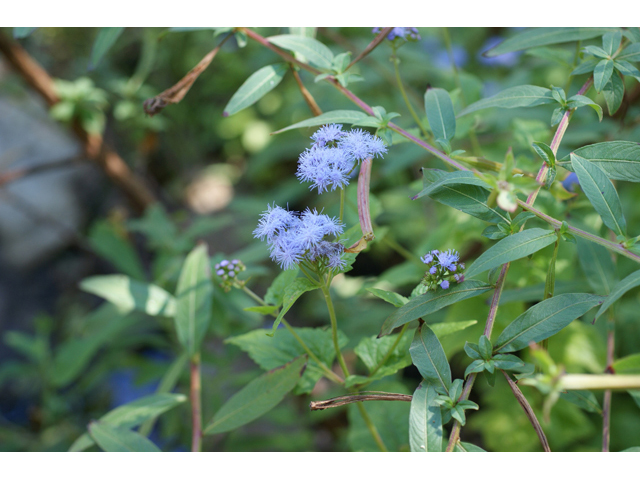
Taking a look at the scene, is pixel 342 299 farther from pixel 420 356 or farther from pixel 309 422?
pixel 420 356

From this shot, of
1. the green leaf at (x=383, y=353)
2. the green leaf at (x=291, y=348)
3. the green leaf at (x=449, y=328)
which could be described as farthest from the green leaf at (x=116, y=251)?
the green leaf at (x=449, y=328)

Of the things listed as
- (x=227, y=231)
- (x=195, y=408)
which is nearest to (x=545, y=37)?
(x=195, y=408)

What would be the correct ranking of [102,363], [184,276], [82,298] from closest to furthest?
[184,276], [102,363], [82,298]

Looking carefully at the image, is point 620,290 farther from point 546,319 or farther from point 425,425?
point 425,425

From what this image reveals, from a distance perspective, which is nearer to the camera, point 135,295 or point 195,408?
point 195,408

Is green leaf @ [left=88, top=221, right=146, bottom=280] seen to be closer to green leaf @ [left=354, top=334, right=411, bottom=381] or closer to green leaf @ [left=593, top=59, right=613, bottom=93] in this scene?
green leaf @ [left=354, top=334, right=411, bottom=381]

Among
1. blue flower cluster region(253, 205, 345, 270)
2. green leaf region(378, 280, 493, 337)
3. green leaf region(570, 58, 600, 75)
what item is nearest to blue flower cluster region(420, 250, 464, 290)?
green leaf region(378, 280, 493, 337)
